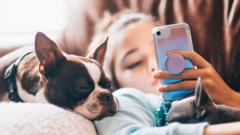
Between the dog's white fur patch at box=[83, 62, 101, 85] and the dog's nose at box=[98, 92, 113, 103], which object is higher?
the dog's white fur patch at box=[83, 62, 101, 85]

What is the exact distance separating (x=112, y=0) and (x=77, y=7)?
3.3 inches

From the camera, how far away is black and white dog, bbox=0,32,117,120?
84 cm

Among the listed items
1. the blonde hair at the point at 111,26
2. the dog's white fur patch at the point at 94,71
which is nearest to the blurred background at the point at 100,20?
the blonde hair at the point at 111,26

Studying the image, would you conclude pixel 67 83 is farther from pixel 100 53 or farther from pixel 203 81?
pixel 203 81

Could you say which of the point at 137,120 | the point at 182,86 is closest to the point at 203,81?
the point at 182,86

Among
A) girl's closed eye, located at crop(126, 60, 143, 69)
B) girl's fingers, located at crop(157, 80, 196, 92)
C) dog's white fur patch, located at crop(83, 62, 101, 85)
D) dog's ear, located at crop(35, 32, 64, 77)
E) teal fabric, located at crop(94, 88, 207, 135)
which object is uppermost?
dog's ear, located at crop(35, 32, 64, 77)

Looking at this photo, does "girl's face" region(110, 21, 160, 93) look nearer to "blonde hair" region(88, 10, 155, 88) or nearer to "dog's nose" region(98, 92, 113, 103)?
"blonde hair" region(88, 10, 155, 88)

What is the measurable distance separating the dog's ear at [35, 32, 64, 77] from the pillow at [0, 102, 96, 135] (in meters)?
0.08

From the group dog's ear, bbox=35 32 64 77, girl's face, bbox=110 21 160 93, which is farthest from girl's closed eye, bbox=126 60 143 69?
dog's ear, bbox=35 32 64 77

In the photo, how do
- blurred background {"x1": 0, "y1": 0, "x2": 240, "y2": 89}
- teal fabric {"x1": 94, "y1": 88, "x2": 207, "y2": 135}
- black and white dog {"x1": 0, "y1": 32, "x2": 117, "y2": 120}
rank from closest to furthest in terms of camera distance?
1. teal fabric {"x1": 94, "y1": 88, "x2": 207, "y2": 135}
2. black and white dog {"x1": 0, "y1": 32, "x2": 117, "y2": 120}
3. blurred background {"x1": 0, "y1": 0, "x2": 240, "y2": 89}

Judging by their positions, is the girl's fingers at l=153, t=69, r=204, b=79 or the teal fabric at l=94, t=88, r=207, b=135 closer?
the teal fabric at l=94, t=88, r=207, b=135

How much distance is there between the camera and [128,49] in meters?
1.01

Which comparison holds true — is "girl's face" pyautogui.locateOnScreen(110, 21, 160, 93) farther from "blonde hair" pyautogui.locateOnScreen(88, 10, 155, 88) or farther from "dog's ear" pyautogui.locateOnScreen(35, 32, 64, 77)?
"dog's ear" pyautogui.locateOnScreen(35, 32, 64, 77)

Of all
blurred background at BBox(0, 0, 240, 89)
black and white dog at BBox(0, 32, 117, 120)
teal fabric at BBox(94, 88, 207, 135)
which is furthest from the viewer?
blurred background at BBox(0, 0, 240, 89)
